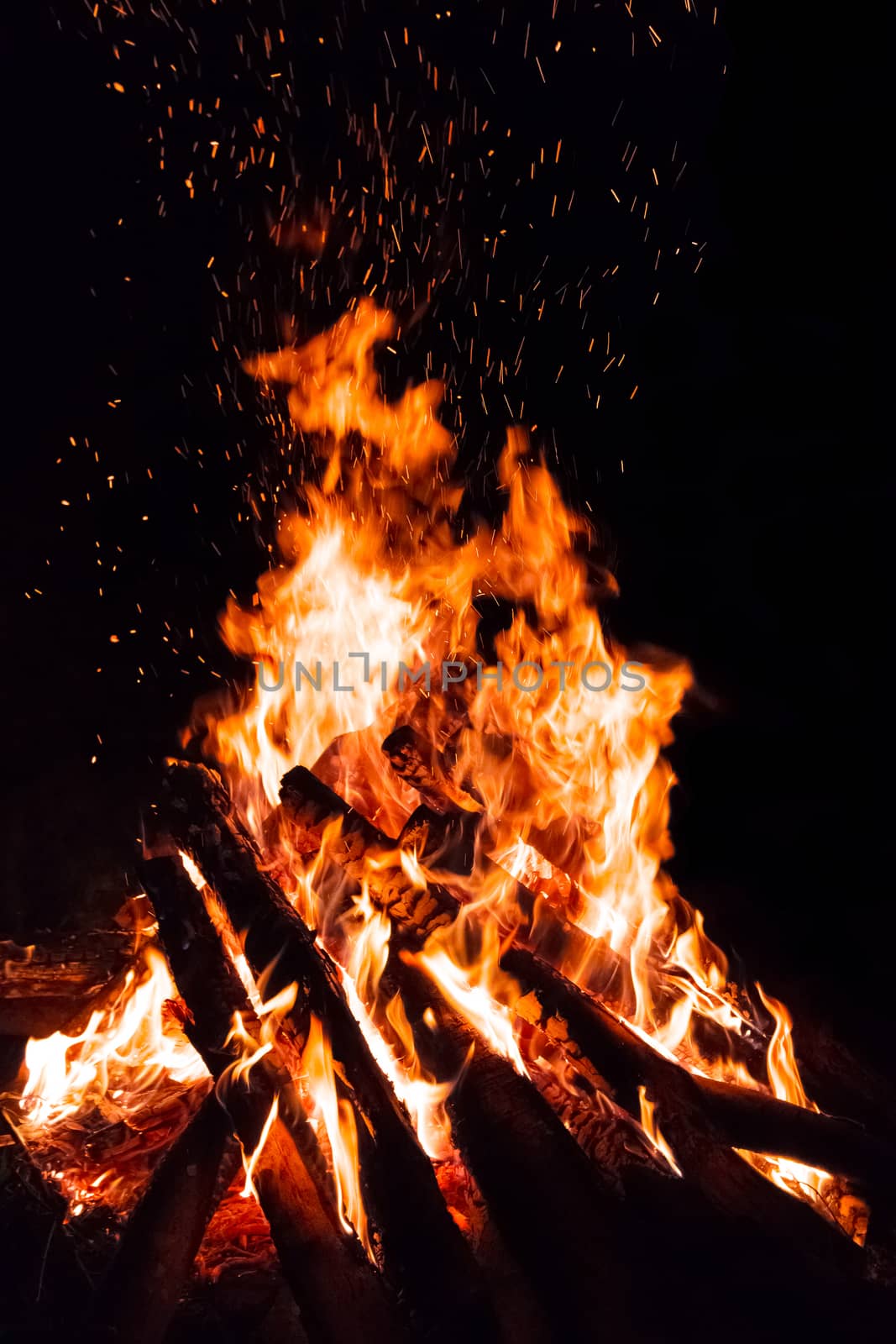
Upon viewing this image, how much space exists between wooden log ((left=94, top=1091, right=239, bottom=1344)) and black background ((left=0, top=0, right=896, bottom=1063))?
2202mm

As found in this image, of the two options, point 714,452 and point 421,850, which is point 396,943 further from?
point 714,452

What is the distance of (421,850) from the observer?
274cm

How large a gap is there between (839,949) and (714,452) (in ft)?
9.46

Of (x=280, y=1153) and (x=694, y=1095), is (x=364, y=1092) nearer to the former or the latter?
(x=280, y=1153)

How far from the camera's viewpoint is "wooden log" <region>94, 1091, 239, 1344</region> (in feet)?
5.99

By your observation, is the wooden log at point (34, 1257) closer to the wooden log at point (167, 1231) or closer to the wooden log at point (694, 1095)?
the wooden log at point (167, 1231)

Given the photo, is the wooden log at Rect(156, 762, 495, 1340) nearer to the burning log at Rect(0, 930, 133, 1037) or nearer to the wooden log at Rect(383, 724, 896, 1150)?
the wooden log at Rect(383, 724, 896, 1150)

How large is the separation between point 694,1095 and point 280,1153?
44.2 inches

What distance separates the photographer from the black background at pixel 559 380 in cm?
400

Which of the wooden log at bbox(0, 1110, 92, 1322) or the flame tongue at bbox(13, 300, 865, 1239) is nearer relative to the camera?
the wooden log at bbox(0, 1110, 92, 1322)

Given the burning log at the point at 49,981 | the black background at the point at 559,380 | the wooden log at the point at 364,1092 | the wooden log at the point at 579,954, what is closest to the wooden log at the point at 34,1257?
the wooden log at the point at 364,1092

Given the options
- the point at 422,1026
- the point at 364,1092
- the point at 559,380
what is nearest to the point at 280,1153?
the point at 364,1092

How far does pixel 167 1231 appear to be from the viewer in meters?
1.98

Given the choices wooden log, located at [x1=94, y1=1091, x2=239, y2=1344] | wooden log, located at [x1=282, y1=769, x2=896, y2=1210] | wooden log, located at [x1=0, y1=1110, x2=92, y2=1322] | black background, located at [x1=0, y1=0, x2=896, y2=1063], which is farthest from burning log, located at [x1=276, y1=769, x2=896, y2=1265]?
black background, located at [x1=0, y1=0, x2=896, y2=1063]
